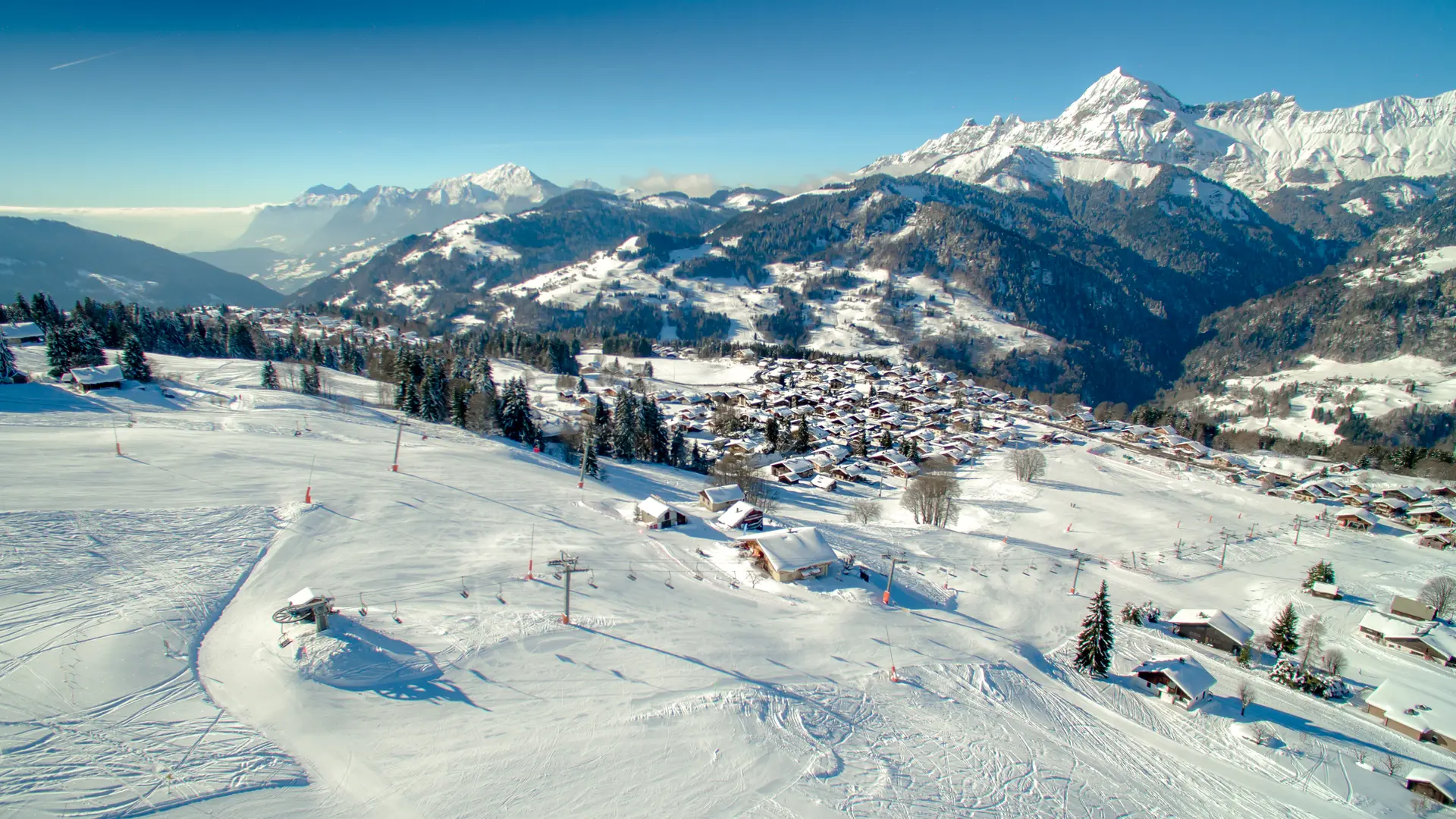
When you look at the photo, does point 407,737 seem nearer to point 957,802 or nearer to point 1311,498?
point 957,802

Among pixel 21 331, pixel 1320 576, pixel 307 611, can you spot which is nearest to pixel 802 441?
pixel 1320 576

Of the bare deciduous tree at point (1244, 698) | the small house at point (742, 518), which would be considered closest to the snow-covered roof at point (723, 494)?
the small house at point (742, 518)

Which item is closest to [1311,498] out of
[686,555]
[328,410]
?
[686,555]

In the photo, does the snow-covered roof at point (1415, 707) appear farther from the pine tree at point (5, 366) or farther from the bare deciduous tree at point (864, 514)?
the pine tree at point (5, 366)

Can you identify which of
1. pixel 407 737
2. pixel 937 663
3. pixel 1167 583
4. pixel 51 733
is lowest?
pixel 1167 583

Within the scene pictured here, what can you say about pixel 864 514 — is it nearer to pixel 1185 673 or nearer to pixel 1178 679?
pixel 1185 673

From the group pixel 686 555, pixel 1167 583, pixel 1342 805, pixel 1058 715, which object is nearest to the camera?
pixel 1342 805
